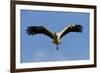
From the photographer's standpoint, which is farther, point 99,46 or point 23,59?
point 99,46

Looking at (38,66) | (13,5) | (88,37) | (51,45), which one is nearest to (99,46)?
(88,37)

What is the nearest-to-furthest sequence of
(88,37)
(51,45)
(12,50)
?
(12,50) → (51,45) → (88,37)

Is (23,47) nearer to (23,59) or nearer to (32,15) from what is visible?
(23,59)

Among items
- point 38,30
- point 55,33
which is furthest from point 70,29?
point 38,30

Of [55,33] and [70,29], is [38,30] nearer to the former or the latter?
[55,33]
